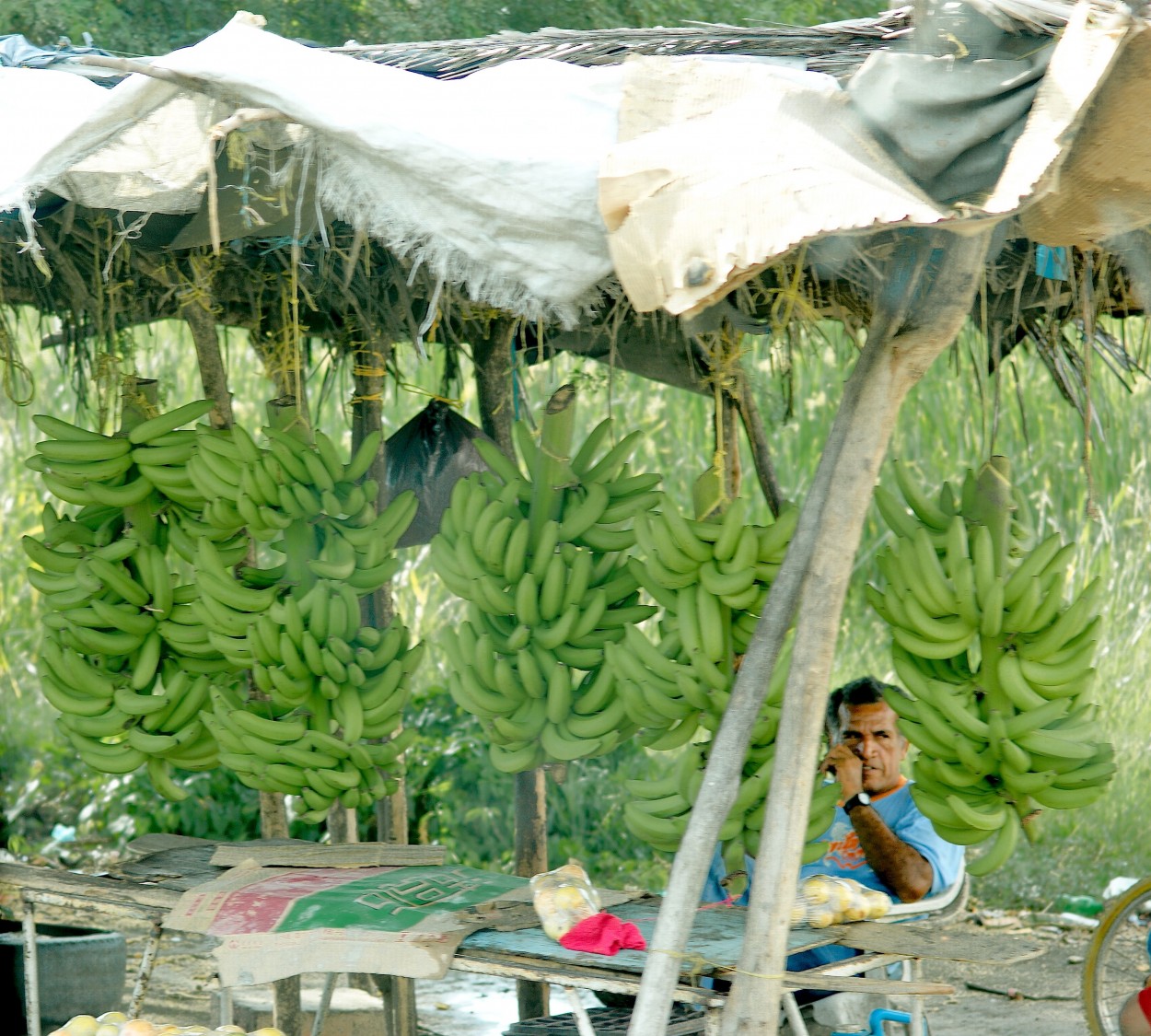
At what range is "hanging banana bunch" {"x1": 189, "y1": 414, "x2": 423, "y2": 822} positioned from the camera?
2877 millimetres

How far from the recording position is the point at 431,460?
3.73 meters

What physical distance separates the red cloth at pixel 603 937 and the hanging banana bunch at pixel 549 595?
359 mm

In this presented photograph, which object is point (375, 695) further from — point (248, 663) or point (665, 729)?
point (665, 729)

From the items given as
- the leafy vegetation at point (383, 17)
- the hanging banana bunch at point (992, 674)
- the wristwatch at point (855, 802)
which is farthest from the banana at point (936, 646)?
the leafy vegetation at point (383, 17)

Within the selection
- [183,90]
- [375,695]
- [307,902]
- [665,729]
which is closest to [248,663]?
[375,695]

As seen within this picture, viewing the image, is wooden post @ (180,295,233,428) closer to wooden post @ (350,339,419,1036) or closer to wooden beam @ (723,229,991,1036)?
wooden post @ (350,339,419,1036)

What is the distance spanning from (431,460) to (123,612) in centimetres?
96

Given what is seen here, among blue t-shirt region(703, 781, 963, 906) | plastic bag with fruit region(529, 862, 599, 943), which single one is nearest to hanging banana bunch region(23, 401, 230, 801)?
plastic bag with fruit region(529, 862, 599, 943)

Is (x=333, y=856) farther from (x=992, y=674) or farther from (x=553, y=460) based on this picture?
(x=992, y=674)

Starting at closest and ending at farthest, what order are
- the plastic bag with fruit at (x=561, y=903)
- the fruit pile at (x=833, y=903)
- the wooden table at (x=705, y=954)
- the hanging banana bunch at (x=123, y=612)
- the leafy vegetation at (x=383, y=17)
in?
the wooden table at (x=705, y=954), the plastic bag with fruit at (x=561, y=903), the fruit pile at (x=833, y=903), the hanging banana bunch at (x=123, y=612), the leafy vegetation at (x=383, y=17)

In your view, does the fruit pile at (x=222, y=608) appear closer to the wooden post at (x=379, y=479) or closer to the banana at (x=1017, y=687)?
the wooden post at (x=379, y=479)

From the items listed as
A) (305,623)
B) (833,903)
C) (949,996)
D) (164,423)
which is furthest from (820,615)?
(949,996)

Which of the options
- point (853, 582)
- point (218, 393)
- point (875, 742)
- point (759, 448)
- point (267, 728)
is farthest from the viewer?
point (853, 582)

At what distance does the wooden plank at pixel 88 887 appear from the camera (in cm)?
281
